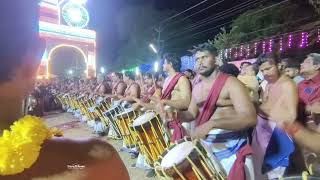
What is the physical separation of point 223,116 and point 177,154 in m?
0.66

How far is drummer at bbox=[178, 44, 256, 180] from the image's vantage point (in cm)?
378

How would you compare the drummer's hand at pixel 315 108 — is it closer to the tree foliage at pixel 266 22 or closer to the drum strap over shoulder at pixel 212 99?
the drum strap over shoulder at pixel 212 99

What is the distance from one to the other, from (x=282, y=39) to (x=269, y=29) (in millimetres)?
6160

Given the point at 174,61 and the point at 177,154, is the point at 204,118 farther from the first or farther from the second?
the point at 174,61

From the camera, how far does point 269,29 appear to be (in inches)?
887

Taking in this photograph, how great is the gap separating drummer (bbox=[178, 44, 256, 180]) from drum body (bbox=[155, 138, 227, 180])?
0.24 metres

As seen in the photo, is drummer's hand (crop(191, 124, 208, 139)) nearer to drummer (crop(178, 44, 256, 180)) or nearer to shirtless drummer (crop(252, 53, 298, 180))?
drummer (crop(178, 44, 256, 180))

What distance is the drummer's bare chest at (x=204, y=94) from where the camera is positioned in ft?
13.1

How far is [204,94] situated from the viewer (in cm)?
430

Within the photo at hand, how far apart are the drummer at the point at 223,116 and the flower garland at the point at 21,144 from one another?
2595mm

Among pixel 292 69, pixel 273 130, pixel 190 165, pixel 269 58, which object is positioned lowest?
pixel 190 165

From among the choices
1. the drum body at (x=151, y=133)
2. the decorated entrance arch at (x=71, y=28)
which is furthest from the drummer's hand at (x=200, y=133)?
the decorated entrance arch at (x=71, y=28)

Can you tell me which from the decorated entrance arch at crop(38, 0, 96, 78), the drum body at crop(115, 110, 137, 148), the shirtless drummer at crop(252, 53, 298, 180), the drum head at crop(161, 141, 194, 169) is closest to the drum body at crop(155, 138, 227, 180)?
the drum head at crop(161, 141, 194, 169)

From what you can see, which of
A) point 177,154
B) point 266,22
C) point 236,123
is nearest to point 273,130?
point 236,123
